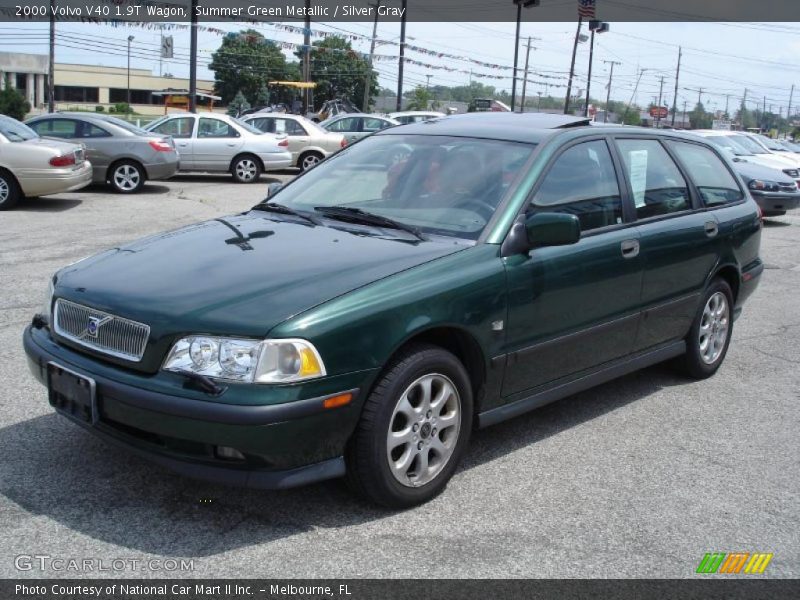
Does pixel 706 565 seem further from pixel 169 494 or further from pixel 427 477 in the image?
pixel 169 494

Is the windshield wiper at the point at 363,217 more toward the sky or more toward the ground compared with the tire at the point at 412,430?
more toward the sky

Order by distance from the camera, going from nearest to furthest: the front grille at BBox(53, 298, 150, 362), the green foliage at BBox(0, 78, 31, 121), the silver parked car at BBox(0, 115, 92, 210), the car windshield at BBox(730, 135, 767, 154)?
the front grille at BBox(53, 298, 150, 362), the silver parked car at BBox(0, 115, 92, 210), the car windshield at BBox(730, 135, 767, 154), the green foliage at BBox(0, 78, 31, 121)

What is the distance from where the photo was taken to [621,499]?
3861 mm

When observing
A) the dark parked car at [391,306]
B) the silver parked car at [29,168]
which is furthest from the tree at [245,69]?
the dark parked car at [391,306]

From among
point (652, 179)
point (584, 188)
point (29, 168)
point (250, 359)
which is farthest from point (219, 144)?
point (250, 359)

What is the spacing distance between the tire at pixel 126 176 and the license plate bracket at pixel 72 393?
12.3 m

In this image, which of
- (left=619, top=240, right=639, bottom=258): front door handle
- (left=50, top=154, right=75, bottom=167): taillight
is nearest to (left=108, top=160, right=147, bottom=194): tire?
(left=50, top=154, right=75, bottom=167): taillight

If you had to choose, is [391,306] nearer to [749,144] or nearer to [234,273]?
[234,273]

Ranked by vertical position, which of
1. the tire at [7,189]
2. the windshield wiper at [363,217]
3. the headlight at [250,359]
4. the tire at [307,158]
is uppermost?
the windshield wiper at [363,217]

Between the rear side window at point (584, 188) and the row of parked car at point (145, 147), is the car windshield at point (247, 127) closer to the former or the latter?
the row of parked car at point (145, 147)

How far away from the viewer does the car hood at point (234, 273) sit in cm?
329

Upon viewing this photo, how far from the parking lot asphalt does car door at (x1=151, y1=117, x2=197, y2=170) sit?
13.4 metres

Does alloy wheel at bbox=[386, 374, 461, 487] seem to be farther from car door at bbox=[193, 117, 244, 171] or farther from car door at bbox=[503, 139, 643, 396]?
→ car door at bbox=[193, 117, 244, 171]

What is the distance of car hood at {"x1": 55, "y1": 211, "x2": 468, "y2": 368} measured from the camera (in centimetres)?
329
